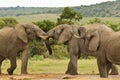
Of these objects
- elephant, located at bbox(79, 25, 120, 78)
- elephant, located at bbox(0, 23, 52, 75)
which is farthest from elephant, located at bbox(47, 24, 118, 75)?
elephant, located at bbox(79, 25, 120, 78)

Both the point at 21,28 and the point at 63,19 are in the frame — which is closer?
the point at 21,28

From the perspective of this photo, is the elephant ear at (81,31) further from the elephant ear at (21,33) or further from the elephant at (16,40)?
the elephant ear at (21,33)

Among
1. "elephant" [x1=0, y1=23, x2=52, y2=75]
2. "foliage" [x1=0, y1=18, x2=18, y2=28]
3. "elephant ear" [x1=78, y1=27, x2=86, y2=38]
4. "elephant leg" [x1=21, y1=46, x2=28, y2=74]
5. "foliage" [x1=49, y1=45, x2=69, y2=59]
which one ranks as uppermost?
"elephant ear" [x1=78, y1=27, x2=86, y2=38]

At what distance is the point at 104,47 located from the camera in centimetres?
1543

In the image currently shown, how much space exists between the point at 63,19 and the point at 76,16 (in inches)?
142

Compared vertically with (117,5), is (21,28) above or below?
above

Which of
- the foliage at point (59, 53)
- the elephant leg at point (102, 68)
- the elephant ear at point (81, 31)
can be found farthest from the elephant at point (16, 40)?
the foliage at point (59, 53)

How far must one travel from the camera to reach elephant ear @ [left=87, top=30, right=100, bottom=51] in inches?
615

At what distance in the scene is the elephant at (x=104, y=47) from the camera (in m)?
15.0

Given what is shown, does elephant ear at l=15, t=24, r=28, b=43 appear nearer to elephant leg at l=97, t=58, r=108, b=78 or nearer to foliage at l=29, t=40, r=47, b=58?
elephant leg at l=97, t=58, r=108, b=78

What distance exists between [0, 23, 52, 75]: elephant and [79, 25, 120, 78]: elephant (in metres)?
3.50

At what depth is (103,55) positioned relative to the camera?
15445 millimetres

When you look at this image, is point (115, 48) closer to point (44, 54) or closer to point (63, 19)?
point (44, 54)

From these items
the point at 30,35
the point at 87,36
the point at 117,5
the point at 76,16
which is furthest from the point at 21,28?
the point at 117,5
